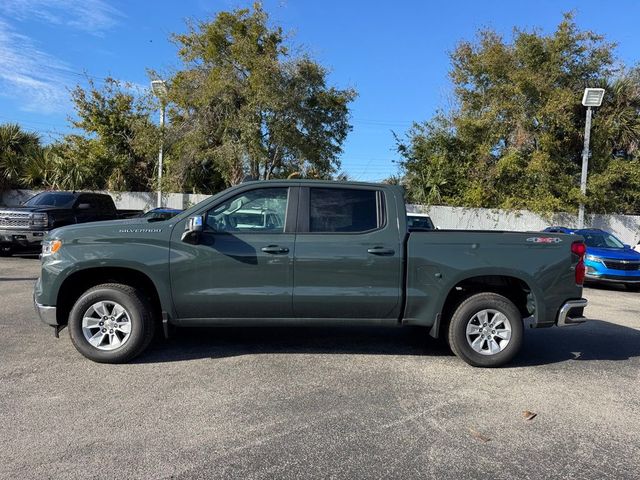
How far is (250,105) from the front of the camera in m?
19.3

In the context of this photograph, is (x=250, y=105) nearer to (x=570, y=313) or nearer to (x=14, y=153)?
(x=14, y=153)

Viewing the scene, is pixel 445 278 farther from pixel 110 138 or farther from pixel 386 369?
pixel 110 138

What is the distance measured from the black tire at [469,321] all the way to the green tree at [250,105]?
1496 centimetres

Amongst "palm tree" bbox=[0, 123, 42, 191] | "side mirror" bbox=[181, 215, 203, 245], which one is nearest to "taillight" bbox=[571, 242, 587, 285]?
"side mirror" bbox=[181, 215, 203, 245]

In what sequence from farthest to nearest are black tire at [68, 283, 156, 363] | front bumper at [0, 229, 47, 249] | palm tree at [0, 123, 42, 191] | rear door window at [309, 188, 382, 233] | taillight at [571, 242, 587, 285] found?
1. palm tree at [0, 123, 42, 191]
2. front bumper at [0, 229, 47, 249]
3. taillight at [571, 242, 587, 285]
4. rear door window at [309, 188, 382, 233]
5. black tire at [68, 283, 156, 363]

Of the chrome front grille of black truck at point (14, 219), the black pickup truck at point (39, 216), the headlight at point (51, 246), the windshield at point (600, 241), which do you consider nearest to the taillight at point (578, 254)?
the headlight at point (51, 246)

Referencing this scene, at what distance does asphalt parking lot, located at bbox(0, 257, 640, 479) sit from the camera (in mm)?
3455

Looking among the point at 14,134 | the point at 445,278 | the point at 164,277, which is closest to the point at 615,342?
the point at 445,278

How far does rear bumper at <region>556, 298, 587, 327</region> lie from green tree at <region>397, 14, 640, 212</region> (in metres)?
16.7

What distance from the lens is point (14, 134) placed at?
82.7ft

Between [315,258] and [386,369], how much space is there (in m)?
1.39

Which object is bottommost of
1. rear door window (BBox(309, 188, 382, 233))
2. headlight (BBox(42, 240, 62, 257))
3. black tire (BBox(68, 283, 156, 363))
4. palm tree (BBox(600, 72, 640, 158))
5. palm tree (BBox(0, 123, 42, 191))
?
black tire (BBox(68, 283, 156, 363))

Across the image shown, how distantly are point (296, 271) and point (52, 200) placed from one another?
38.3ft

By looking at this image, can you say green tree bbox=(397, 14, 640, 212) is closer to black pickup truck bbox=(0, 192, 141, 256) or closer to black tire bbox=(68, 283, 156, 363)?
black pickup truck bbox=(0, 192, 141, 256)
